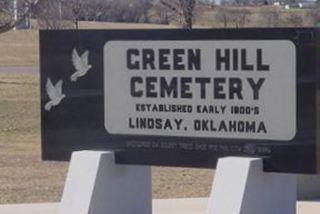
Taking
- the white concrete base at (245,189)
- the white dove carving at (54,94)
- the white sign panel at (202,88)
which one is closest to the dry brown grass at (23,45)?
the white dove carving at (54,94)

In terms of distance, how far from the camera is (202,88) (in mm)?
10539

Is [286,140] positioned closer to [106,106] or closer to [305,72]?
[305,72]

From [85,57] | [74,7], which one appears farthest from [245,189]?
[74,7]

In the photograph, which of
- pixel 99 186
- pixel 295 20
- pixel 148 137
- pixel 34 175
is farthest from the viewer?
pixel 295 20

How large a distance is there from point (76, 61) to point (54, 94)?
40cm

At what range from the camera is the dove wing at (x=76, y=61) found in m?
11.2

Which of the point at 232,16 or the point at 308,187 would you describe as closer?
the point at 308,187

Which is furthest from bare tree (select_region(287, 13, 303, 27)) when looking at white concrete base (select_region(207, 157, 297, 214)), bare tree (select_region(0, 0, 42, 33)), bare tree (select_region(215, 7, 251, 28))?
white concrete base (select_region(207, 157, 297, 214))

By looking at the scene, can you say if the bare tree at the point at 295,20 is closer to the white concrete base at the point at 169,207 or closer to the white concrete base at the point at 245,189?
the white concrete base at the point at 169,207

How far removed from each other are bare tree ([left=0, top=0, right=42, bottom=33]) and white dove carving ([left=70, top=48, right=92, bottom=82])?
1881cm

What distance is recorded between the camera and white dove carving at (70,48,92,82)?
11.2m

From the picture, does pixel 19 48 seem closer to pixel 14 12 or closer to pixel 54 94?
pixel 14 12

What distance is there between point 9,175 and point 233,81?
6706 mm

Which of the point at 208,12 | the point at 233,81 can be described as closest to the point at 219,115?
the point at 233,81
